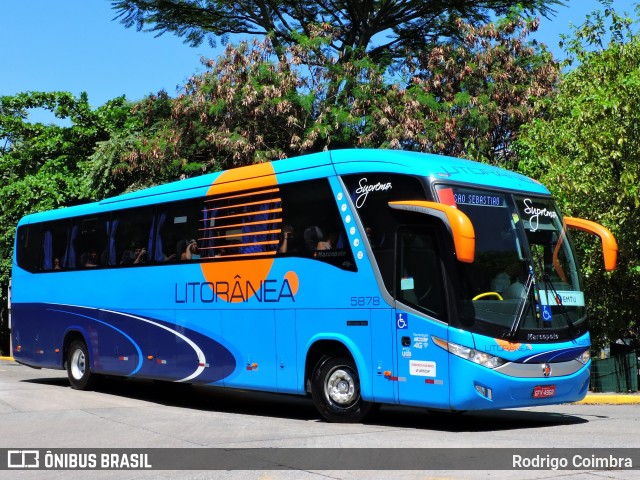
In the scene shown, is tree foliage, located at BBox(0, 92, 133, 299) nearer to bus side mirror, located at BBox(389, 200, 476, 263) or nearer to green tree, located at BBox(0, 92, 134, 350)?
green tree, located at BBox(0, 92, 134, 350)

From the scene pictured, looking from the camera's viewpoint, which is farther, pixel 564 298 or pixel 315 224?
pixel 315 224

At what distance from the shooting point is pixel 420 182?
11852 mm

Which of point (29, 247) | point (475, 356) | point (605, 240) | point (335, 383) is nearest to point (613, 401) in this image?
point (605, 240)

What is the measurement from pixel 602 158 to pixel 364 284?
7.37 meters

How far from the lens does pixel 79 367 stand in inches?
751

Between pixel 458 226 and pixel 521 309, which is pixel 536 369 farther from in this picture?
pixel 458 226

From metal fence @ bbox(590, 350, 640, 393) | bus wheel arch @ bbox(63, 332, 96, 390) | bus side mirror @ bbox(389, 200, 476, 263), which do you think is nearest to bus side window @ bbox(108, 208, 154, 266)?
bus wheel arch @ bbox(63, 332, 96, 390)

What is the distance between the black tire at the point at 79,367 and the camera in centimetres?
1877

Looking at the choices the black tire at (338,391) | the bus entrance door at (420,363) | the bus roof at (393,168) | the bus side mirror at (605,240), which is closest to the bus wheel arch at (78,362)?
the bus roof at (393,168)

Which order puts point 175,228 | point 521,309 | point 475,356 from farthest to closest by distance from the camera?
point 175,228
point 521,309
point 475,356

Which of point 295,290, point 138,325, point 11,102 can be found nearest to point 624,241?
point 295,290

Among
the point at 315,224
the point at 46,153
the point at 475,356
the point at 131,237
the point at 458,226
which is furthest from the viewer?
the point at 46,153

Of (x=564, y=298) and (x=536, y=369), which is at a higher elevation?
(x=564, y=298)

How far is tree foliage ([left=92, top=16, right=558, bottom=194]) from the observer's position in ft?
85.2
